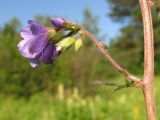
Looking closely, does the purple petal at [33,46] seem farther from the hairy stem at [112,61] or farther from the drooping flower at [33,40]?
the hairy stem at [112,61]

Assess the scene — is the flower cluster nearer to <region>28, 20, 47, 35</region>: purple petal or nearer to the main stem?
<region>28, 20, 47, 35</region>: purple petal

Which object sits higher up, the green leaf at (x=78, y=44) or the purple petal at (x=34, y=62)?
the green leaf at (x=78, y=44)

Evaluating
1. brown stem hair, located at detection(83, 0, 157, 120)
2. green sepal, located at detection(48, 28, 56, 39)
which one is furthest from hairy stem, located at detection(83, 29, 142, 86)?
green sepal, located at detection(48, 28, 56, 39)

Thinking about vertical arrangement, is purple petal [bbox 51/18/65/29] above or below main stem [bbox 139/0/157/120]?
above

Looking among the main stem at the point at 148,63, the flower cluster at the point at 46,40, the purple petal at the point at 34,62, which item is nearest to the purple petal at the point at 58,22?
the flower cluster at the point at 46,40

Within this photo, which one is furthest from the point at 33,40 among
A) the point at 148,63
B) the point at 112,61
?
the point at 148,63

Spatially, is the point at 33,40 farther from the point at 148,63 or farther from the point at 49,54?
the point at 148,63

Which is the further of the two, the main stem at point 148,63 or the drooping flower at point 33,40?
the drooping flower at point 33,40

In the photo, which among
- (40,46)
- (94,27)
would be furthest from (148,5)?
(94,27)
